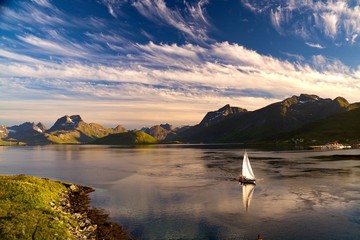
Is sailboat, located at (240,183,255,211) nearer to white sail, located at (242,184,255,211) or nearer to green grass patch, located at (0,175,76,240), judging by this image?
white sail, located at (242,184,255,211)

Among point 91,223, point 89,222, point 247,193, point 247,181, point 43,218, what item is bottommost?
point 247,193

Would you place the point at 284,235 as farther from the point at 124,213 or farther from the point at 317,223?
the point at 124,213

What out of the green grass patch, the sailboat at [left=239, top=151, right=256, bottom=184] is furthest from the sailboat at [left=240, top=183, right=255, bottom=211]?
the green grass patch

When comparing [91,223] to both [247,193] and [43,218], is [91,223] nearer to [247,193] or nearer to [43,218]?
[43,218]

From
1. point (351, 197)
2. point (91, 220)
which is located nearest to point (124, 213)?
point (91, 220)

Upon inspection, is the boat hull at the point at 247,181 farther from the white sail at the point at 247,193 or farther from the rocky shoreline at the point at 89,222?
the rocky shoreline at the point at 89,222

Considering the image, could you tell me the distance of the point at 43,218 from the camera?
4372 cm

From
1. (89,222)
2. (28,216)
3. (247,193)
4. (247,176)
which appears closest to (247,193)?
(247,193)

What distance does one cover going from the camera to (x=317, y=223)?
168 feet

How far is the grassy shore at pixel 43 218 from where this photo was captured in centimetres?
3889

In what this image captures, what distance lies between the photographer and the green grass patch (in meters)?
38.2

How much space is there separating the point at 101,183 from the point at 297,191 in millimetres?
60658

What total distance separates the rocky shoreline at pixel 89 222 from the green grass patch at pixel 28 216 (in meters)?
1.55

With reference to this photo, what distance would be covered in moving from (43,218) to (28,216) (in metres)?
→ 1.96
